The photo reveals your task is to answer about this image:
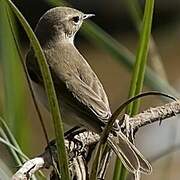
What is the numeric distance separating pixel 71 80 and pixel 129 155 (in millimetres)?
465

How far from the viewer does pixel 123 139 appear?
4.21ft

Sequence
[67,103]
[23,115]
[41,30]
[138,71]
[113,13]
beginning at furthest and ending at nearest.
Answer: [113,13] < [41,30] < [67,103] < [23,115] < [138,71]

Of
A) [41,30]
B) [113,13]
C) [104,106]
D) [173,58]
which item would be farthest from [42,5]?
[104,106]

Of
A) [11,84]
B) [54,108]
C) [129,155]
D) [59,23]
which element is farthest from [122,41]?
[54,108]

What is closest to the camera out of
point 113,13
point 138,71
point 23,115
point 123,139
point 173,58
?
point 138,71

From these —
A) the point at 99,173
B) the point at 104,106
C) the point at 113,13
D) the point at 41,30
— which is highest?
the point at 113,13

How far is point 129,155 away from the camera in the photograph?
1.22m

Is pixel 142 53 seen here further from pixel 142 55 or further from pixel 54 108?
pixel 54 108

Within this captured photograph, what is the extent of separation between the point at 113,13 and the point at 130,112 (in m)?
5.62

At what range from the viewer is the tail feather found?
111 centimetres

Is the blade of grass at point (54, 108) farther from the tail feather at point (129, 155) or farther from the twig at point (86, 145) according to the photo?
the tail feather at point (129, 155)

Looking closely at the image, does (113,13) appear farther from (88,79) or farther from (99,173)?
(99,173)

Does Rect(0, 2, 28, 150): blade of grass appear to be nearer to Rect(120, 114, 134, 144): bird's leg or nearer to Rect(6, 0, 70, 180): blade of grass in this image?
Rect(120, 114, 134, 144): bird's leg

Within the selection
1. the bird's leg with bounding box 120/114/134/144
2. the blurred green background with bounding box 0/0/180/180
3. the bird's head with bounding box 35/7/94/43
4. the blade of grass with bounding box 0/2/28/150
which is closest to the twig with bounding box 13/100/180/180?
the bird's leg with bounding box 120/114/134/144
